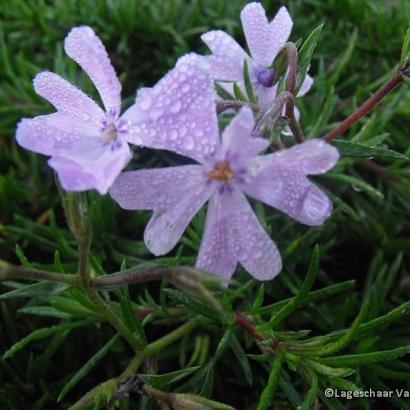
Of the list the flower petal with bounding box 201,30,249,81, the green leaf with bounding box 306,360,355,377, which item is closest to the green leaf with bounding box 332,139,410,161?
the flower petal with bounding box 201,30,249,81

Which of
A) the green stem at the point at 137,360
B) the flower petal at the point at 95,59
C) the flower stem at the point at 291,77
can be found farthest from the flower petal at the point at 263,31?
the green stem at the point at 137,360

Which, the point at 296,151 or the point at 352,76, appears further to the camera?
the point at 352,76

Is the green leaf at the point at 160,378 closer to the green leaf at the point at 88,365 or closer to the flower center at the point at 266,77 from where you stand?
the green leaf at the point at 88,365

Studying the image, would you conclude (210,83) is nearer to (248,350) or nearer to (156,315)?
(156,315)

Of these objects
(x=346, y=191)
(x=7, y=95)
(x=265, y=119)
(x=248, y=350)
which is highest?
(x=265, y=119)

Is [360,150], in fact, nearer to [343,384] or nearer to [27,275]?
[343,384]

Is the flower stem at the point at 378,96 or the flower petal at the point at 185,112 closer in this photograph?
the flower petal at the point at 185,112

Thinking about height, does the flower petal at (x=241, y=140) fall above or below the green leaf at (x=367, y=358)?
above

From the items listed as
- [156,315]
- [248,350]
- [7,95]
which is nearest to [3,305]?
[156,315]
